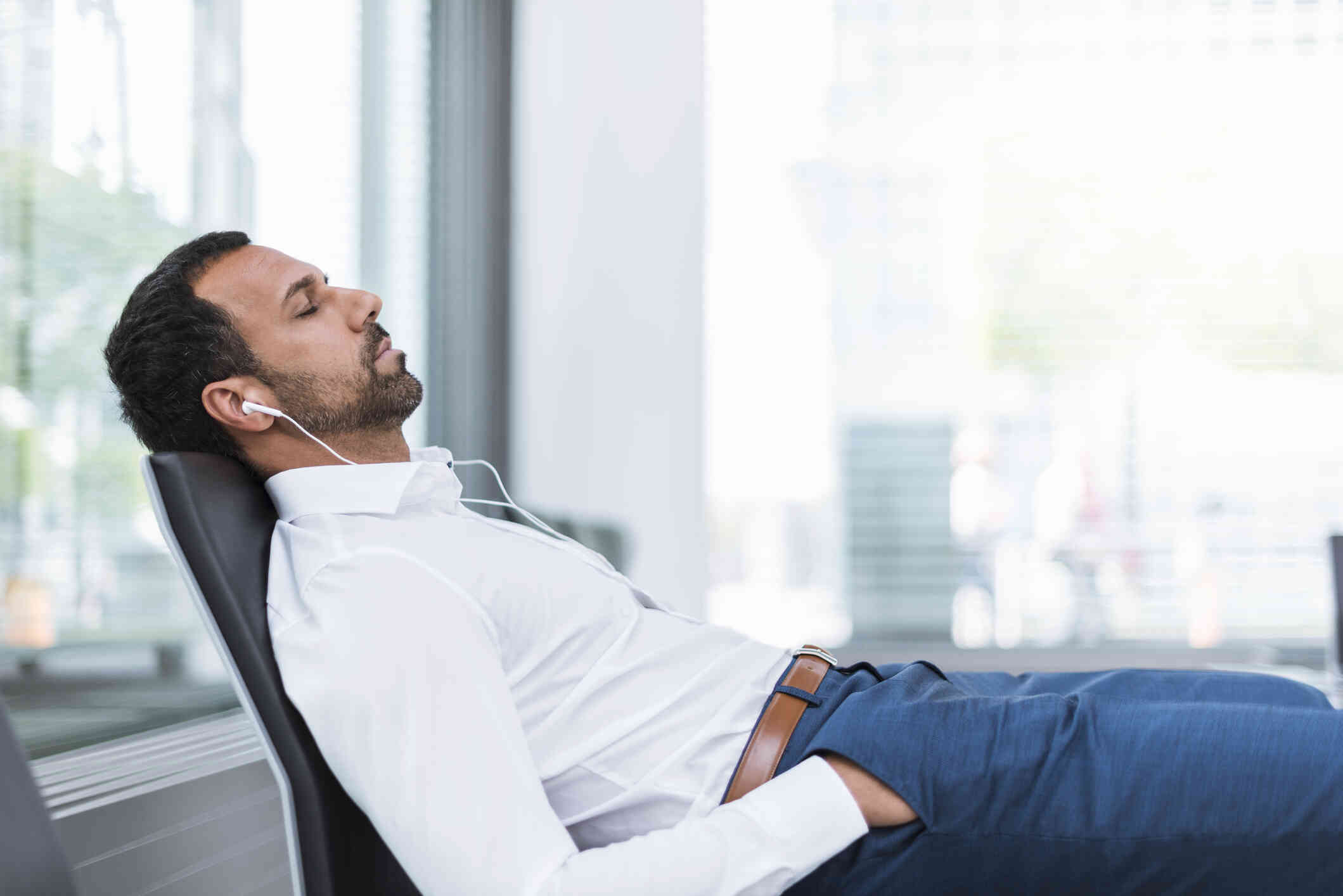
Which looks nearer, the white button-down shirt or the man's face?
the white button-down shirt

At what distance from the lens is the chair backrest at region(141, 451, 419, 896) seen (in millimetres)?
918

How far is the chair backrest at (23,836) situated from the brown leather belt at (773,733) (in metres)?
0.56

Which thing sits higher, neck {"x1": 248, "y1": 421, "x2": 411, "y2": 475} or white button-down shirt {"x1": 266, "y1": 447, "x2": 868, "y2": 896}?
neck {"x1": 248, "y1": 421, "x2": 411, "y2": 475}

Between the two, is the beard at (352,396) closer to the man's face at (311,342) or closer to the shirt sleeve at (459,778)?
the man's face at (311,342)

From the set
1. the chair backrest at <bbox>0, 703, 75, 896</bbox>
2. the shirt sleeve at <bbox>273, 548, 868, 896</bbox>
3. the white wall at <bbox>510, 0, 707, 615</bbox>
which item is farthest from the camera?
the white wall at <bbox>510, 0, 707, 615</bbox>

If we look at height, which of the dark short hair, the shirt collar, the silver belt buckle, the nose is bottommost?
the silver belt buckle

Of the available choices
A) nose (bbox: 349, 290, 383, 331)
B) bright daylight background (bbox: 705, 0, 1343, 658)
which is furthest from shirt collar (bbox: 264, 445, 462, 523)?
bright daylight background (bbox: 705, 0, 1343, 658)

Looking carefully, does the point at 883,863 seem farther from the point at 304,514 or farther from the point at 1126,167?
the point at 1126,167

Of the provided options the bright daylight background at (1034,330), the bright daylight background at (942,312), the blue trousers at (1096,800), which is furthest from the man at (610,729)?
the bright daylight background at (1034,330)

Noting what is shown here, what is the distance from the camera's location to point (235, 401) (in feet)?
3.72

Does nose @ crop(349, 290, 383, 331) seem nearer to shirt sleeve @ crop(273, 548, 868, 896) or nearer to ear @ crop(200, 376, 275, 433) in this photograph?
ear @ crop(200, 376, 275, 433)

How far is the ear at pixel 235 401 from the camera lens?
3.68 feet

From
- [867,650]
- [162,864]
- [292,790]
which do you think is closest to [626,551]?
[867,650]

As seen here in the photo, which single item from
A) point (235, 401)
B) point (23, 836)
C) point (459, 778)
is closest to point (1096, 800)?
point (459, 778)
